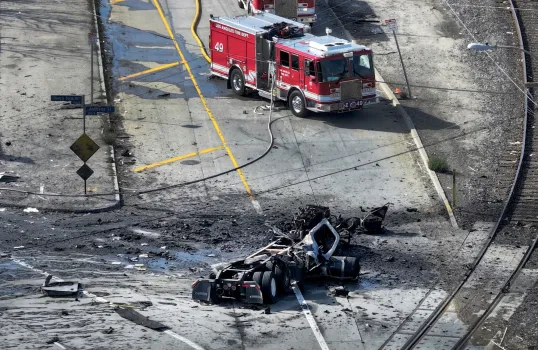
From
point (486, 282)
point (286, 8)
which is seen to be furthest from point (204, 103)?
point (486, 282)

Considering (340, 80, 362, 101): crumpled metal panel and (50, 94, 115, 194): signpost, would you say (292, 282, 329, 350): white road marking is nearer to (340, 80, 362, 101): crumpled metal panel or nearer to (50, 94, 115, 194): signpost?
(50, 94, 115, 194): signpost

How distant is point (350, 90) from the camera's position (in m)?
34.8

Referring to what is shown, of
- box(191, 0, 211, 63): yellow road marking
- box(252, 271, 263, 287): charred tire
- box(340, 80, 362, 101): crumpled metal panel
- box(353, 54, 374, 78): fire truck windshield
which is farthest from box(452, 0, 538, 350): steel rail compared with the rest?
box(191, 0, 211, 63): yellow road marking

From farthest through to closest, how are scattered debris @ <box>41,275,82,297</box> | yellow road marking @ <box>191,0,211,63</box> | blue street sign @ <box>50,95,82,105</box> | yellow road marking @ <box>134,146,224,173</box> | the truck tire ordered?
yellow road marking @ <box>191,0,211,63</box> < the truck tire < yellow road marking @ <box>134,146,224,173</box> < blue street sign @ <box>50,95,82,105</box> < scattered debris @ <box>41,275,82,297</box>

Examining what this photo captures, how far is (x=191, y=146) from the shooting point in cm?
3369

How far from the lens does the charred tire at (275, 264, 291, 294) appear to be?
74.7 ft

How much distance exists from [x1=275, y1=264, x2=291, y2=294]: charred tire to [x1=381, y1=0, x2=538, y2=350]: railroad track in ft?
8.69

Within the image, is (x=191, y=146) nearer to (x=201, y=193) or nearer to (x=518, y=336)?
(x=201, y=193)

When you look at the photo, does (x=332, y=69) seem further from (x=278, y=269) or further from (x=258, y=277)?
(x=258, y=277)

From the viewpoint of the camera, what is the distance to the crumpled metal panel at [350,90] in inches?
1366

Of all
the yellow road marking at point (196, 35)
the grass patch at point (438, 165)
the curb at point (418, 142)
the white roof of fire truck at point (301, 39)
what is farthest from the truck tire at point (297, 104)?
the yellow road marking at point (196, 35)

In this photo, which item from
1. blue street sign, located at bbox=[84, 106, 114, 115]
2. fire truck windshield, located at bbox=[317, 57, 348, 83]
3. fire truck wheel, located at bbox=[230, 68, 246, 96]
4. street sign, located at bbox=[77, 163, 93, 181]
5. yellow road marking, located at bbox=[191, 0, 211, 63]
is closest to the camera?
street sign, located at bbox=[77, 163, 93, 181]

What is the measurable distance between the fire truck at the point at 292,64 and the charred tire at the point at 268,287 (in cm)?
1302

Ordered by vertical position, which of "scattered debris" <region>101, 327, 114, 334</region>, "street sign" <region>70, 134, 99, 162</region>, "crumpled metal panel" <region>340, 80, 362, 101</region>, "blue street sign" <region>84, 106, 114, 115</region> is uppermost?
"blue street sign" <region>84, 106, 114, 115</region>
